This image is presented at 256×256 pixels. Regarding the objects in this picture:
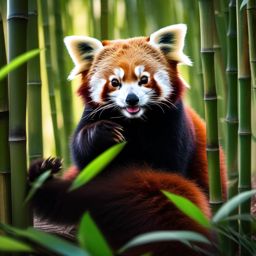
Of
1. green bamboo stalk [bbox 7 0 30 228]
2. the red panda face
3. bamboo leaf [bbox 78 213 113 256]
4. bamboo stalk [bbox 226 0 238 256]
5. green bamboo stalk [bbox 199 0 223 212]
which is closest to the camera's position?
bamboo leaf [bbox 78 213 113 256]

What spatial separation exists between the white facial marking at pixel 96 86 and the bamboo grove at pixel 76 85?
0.13m

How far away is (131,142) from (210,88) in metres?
0.28

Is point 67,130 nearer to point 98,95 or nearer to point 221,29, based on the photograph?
point 98,95

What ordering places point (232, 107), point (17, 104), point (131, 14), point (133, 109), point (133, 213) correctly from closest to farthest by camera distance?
1. point (17, 104)
2. point (133, 213)
3. point (133, 109)
4. point (232, 107)
5. point (131, 14)

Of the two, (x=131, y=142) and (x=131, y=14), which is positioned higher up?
(x=131, y=14)

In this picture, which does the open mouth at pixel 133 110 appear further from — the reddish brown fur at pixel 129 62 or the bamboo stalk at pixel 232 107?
the bamboo stalk at pixel 232 107

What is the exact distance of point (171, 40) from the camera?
→ 138 centimetres

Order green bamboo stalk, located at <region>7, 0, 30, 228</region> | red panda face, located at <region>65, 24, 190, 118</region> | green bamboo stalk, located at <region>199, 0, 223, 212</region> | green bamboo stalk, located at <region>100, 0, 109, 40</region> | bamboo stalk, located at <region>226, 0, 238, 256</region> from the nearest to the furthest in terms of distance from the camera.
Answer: green bamboo stalk, located at <region>7, 0, 30, 228</region>
green bamboo stalk, located at <region>199, 0, 223, 212</region>
red panda face, located at <region>65, 24, 190, 118</region>
bamboo stalk, located at <region>226, 0, 238, 256</region>
green bamboo stalk, located at <region>100, 0, 109, 40</region>

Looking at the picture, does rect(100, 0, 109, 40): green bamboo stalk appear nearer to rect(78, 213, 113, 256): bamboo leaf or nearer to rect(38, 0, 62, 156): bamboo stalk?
rect(38, 0, 62, 156): bamboo stalk

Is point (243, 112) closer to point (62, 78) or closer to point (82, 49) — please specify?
point (82, 49)

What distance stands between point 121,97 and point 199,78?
1.69ft

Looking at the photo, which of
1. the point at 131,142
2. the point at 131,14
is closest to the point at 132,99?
the point at 131,142

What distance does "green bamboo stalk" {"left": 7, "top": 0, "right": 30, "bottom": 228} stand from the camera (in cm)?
107

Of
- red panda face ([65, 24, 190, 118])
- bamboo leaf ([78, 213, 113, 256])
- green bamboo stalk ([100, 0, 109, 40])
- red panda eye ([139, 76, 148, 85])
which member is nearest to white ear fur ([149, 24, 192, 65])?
red panda face ([65, 24, 190, 118])
